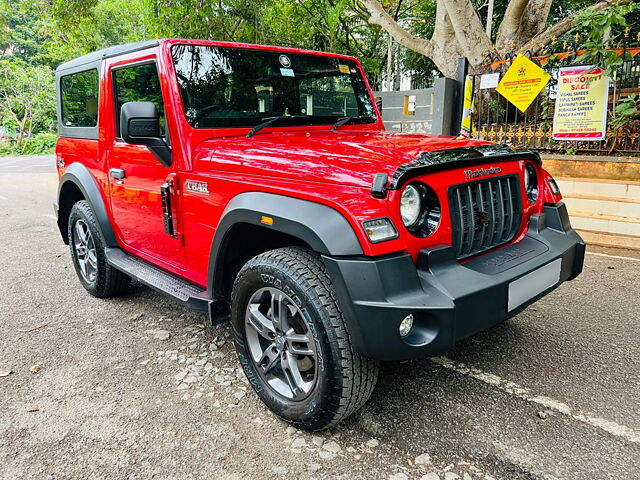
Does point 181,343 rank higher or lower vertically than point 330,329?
lower

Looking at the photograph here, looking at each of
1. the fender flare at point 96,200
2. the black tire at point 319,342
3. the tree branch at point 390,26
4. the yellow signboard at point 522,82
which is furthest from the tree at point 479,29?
the black tire at point 319,342

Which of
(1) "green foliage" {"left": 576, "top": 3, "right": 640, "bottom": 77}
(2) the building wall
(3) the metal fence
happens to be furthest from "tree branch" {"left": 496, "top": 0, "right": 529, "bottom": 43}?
(1) "green foliage" {"left": 576, "top": 3, "right": 640, "bottom": 77}

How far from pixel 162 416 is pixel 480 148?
2166mm

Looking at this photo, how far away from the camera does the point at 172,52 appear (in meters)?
3.00

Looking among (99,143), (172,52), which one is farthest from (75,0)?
(172,52)

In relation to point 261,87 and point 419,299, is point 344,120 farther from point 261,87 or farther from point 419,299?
point 419,299

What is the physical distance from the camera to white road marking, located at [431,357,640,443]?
2.34 metres

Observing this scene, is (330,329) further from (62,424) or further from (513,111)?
(513,111)

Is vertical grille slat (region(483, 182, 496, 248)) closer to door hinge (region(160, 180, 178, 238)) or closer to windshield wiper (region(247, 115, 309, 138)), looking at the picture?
windshield wiper (region(247, 115, 309, 138))

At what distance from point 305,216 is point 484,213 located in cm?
96

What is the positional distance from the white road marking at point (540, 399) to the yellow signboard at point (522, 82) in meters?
4.96

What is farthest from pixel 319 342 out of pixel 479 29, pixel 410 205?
pixel 479 29

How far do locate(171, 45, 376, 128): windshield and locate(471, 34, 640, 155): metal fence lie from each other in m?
3.92

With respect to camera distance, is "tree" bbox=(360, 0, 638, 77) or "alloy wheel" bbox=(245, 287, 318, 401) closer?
"alloy wheel" bbox=(245, 287, 318, 401)
